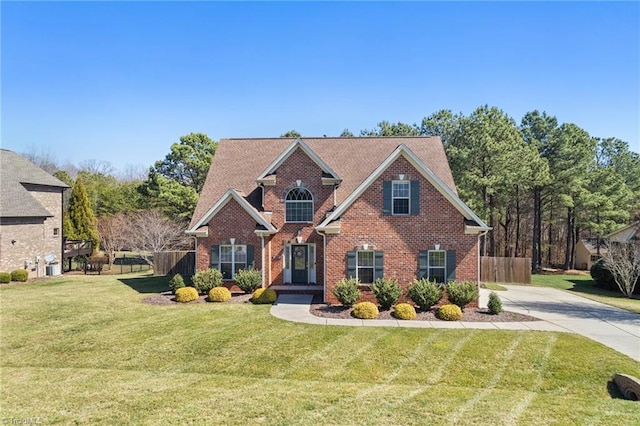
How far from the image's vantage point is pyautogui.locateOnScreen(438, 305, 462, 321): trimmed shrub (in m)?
14.2

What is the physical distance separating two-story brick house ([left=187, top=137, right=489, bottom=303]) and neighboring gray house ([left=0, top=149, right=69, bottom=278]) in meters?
14.3

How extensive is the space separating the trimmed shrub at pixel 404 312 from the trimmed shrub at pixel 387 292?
65 centimetres

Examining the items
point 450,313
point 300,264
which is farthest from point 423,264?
point 300,264

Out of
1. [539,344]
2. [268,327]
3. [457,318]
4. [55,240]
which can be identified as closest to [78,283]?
[55,240]

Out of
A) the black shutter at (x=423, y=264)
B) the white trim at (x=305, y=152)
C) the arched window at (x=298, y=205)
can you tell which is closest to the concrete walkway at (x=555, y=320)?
the black shutter at (x=423, y=264)

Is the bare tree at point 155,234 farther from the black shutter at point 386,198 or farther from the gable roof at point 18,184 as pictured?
the black shutter at point 386,198

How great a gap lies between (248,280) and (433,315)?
8893 mm

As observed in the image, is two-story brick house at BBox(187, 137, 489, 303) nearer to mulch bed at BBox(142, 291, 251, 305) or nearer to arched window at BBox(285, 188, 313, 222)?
arched window at BBox(285, 188, 313, 222)

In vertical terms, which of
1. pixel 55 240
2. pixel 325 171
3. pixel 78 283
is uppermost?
pixel 325 171

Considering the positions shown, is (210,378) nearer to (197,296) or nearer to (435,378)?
(435,378)

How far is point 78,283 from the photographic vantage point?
2316 cm

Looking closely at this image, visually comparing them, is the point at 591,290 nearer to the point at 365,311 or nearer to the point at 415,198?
the point at 415,198

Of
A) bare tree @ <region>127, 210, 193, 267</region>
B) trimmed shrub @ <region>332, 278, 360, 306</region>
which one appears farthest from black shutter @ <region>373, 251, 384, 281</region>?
bare tree @ <region>127, 210, 193, 267</region>

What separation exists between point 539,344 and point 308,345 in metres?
7.41
